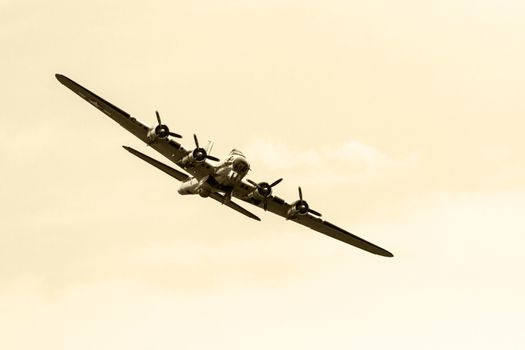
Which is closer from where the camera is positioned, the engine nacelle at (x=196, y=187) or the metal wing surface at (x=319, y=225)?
the engine nacelle at (x=196, y=187)

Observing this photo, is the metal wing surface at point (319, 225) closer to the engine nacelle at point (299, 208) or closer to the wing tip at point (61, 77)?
the engine nacelle at point (299, 208)

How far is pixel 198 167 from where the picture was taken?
209 ft

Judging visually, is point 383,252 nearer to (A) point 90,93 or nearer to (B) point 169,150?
(B) point 169,150

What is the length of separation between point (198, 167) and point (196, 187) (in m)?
1.78

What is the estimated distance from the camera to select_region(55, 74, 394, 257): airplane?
6206 centimetres

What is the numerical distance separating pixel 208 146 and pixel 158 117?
3.98 m

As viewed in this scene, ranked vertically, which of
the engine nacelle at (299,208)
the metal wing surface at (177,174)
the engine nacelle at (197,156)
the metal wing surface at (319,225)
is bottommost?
the metal wing surface at (177,174)

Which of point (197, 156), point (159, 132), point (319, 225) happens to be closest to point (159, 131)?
point (159, 132)

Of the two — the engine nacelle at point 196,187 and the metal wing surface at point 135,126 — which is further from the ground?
the metal wing surface at point 135,126

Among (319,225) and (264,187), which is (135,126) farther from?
(319,225)

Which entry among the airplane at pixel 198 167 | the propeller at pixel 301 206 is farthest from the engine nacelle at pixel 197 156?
the propeller at pixel 301 206

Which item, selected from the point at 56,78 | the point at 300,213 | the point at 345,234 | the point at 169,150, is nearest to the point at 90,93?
the point at 56,78

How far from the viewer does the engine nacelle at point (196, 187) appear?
64375 mm

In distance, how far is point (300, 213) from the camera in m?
68.0
